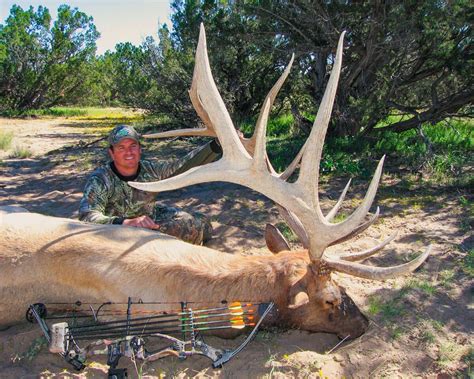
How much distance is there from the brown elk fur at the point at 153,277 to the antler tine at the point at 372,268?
0.12 metres

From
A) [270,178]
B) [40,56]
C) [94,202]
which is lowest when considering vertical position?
[94,202]

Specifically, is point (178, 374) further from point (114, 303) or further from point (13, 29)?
point (13, 29)

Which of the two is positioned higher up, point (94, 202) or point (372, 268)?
point (94, 202)

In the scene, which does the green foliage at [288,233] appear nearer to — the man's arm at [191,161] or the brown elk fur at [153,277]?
the man's arm at [191,161]

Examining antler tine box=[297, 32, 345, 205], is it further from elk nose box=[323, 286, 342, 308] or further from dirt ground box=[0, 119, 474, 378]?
dirt ground box=[0, 119, 474, 378]

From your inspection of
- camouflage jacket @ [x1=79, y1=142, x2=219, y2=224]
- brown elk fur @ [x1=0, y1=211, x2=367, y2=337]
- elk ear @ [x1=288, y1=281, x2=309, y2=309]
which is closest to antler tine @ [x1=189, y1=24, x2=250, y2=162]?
brown elk fur @ [x1=0, y1=211, x2=367, y2=337]

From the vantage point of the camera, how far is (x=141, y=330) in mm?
2754

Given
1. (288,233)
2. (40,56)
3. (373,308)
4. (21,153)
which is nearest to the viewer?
(373,308)

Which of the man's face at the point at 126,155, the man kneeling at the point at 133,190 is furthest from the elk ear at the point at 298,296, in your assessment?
the man's face at the point at 126,155

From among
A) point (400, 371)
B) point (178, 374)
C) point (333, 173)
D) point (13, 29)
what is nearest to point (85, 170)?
point (333, 173)

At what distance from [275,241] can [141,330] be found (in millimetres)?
1167

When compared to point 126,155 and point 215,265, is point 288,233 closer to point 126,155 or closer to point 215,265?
point 215,265

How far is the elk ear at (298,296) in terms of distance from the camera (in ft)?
9.41

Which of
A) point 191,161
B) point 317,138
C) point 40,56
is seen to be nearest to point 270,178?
point 317,138
